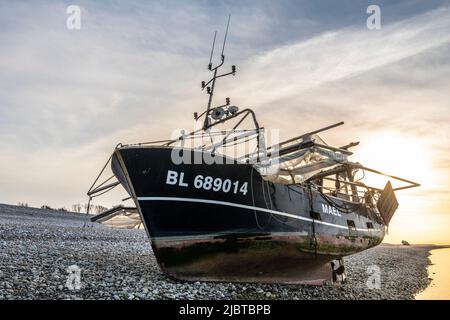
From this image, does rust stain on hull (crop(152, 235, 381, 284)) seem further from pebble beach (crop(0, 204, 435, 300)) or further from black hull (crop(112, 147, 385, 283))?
pebble beach (crop(0, 204, 435, 300))

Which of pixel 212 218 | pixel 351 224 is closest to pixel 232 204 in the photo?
pixel 212 218

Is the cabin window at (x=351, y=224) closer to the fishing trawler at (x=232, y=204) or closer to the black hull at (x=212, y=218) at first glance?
the fishing trawler at (x=232, y=204)

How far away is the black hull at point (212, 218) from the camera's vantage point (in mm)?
9523

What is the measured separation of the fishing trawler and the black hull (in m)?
0.03

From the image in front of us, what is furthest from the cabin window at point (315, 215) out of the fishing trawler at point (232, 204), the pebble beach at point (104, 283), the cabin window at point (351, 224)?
the cabin window at point (351, 224)

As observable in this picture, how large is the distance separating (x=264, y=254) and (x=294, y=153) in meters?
3.48

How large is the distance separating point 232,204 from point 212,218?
2.34ft

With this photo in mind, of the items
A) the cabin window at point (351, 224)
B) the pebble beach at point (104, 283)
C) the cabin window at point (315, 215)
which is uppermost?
the cabin window at point (315, 215)

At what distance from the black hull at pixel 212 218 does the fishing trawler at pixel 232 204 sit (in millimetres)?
27

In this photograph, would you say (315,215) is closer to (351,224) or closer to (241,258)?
(351,224)

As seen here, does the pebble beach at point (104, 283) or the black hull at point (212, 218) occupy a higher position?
the black hull at point (212, 218)

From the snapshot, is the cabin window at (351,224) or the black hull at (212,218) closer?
the black hull at (212,218)

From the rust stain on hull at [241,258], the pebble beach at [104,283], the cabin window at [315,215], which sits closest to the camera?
the pebble beach at [104,283]
